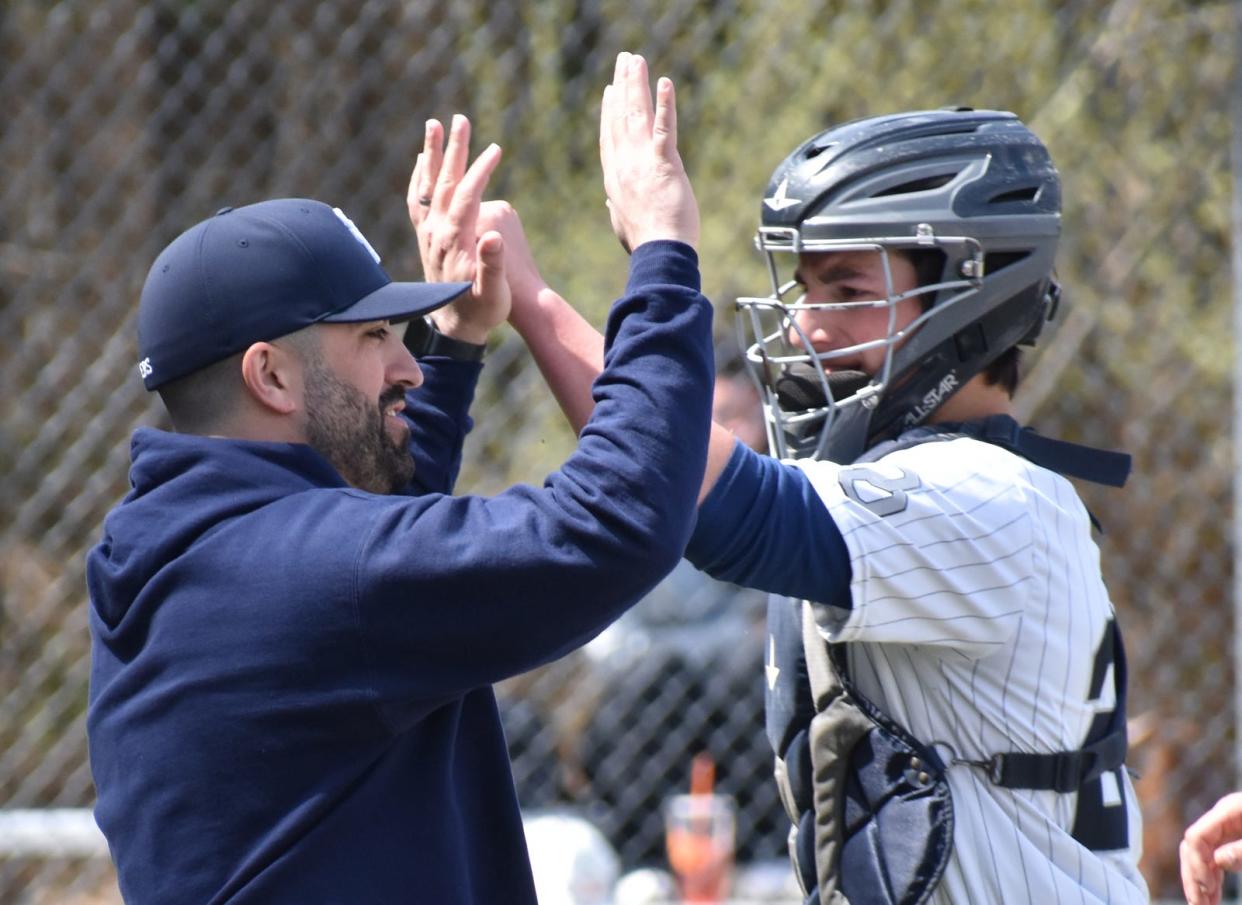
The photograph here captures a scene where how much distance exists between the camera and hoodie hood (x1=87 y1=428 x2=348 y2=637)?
197cm

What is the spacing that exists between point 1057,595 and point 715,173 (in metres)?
3.00

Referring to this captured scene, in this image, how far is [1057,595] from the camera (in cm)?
233

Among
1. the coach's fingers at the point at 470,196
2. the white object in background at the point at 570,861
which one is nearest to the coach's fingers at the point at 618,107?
the coach's fingers at the point at 470,196

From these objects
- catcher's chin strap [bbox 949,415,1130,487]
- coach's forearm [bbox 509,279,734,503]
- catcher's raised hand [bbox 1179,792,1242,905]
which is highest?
coach's forearm [bbox 509,279,734,503]

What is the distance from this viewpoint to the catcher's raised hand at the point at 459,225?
2.27m

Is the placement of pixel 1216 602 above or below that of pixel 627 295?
below

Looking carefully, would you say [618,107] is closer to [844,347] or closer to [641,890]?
[844,347]

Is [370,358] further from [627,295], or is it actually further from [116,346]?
[116,346]

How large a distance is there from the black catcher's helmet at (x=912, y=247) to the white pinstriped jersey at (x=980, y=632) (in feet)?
0.47

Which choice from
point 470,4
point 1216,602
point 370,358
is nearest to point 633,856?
point 1216,602

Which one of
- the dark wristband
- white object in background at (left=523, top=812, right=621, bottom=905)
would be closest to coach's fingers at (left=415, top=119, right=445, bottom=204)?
the dark wristband

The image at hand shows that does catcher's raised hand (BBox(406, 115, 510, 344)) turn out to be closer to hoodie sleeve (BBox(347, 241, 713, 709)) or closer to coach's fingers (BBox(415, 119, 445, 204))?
coach's fingers (BBox(415, 119, 445, 204))

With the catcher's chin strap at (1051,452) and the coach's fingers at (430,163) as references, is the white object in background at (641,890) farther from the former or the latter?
the coach's fingers at (430,163)

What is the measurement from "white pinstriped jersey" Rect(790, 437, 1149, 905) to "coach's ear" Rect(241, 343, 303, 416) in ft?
2.36
